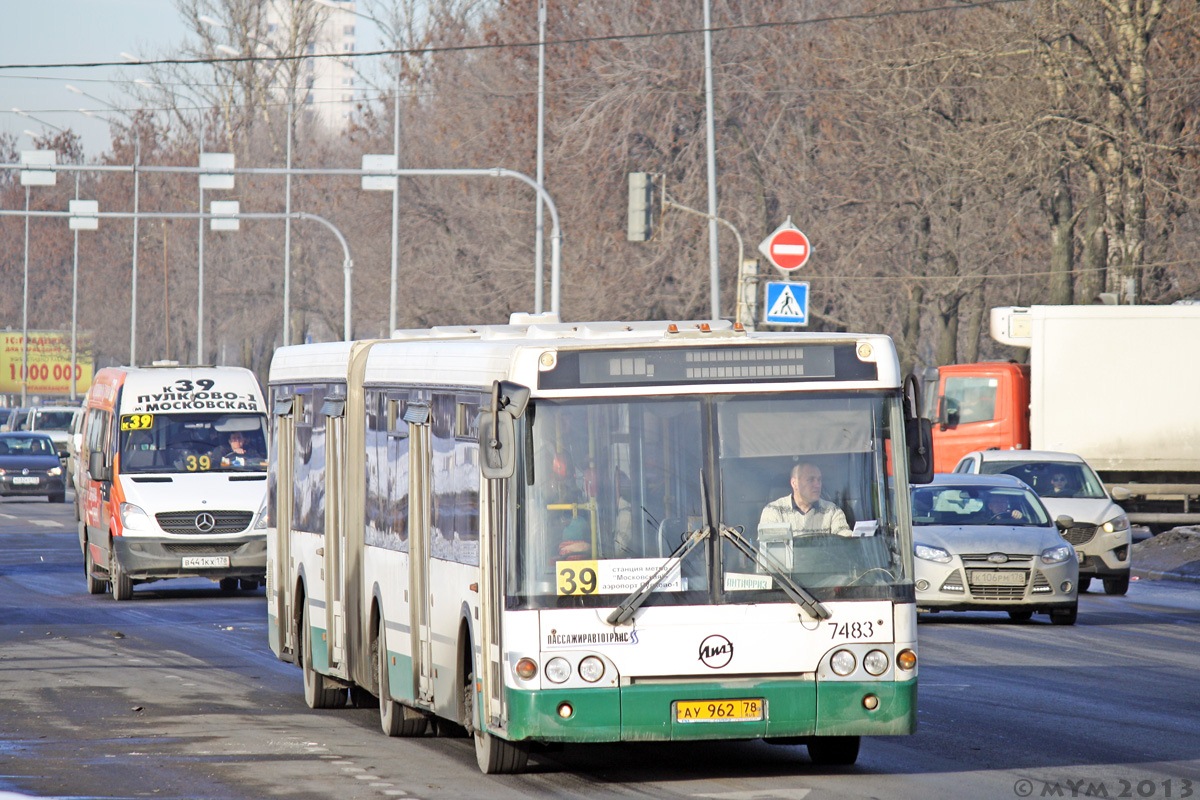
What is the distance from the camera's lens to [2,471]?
47.8 metres

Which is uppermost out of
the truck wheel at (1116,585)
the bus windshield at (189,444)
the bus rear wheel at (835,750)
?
the bus windshield at (189,444)

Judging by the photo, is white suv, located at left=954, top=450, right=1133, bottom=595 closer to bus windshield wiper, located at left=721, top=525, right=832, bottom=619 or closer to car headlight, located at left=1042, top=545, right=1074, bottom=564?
car headlight, located at left=1042, top=545, right=1074, bottom=564

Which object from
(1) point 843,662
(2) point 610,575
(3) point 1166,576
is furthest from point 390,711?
(3) point 1166,576

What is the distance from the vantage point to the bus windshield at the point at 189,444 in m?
23.8

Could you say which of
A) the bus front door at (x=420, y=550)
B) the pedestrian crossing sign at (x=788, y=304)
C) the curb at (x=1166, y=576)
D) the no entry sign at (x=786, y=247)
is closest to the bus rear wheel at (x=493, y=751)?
the bus front door at (x=420, y=550)

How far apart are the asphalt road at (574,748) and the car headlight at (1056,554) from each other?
618 millimetres

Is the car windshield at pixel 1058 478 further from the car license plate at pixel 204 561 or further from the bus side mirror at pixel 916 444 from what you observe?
the bus side mirror at pixel 916 444

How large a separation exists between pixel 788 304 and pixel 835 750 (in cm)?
1653

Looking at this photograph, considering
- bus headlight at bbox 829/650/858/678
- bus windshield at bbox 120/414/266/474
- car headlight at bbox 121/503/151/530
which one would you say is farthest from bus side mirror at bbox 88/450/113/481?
bus headlight at bbox 829/650/858/678

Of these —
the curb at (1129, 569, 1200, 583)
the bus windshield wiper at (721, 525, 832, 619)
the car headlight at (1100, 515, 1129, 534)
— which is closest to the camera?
the bus windshield wiper at (721, 525, 832, 619)

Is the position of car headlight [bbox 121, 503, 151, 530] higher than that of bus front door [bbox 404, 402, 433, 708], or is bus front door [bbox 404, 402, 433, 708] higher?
bus front door [bbox 404, 402, 433, 708]

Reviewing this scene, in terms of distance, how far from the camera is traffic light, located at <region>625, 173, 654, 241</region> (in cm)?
3111

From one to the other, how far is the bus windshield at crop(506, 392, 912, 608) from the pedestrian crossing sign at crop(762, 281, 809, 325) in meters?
16.9

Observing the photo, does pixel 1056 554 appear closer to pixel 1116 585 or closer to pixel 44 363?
pixel 1116 585
